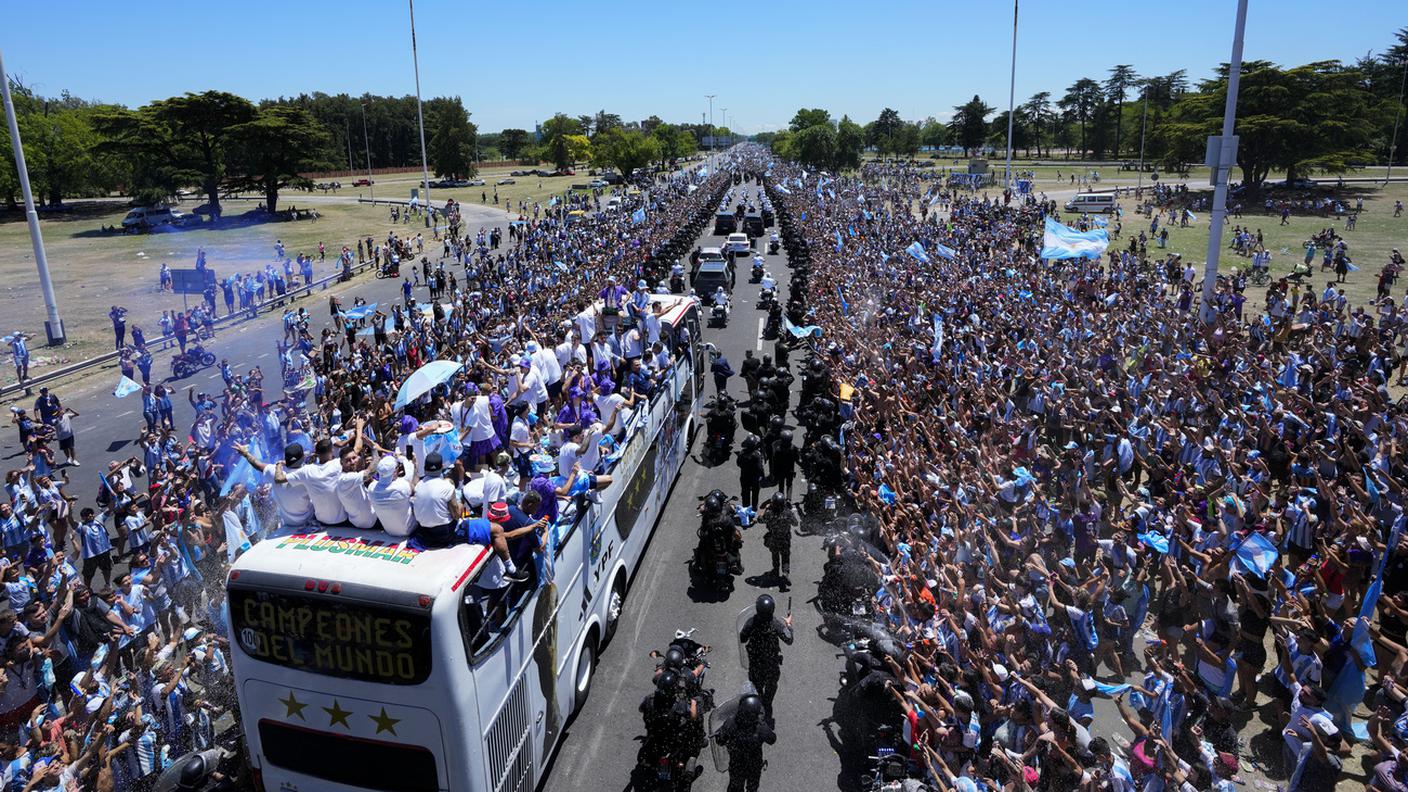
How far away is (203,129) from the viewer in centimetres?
5806

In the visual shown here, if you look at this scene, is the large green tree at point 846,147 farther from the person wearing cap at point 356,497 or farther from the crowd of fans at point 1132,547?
the person wearing cap at point 356,497

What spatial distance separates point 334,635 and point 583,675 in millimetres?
3216

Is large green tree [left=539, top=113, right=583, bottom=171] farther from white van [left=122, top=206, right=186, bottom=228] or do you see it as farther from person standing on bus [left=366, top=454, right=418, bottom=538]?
person standing on bus [left=366, top=454, right=418, bottom=538]

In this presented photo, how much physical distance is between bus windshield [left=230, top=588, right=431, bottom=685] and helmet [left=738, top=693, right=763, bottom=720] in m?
2.28

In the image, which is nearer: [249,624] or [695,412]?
[249,624]

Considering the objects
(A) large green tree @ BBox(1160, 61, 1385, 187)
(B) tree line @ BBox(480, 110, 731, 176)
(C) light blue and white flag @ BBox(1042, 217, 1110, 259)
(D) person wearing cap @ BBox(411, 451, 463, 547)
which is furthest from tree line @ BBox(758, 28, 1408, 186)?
(D) person wearing cap @ BBox(411, 451, 463, 547)

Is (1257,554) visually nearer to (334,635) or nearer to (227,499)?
(334,635)

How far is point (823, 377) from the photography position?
1430cm

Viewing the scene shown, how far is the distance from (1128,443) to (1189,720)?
4612 millimetres

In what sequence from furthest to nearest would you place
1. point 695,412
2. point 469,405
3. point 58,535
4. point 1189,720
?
point 695,412 → point 58,535 → point 469,405 → point 1189,720

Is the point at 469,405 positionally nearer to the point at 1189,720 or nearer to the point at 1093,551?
the point at 1093,551

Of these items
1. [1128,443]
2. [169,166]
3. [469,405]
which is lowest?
[1128,443]

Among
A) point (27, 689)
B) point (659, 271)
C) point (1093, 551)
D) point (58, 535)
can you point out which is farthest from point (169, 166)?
point (1093, 551)

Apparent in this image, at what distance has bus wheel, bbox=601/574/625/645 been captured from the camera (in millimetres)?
8898
